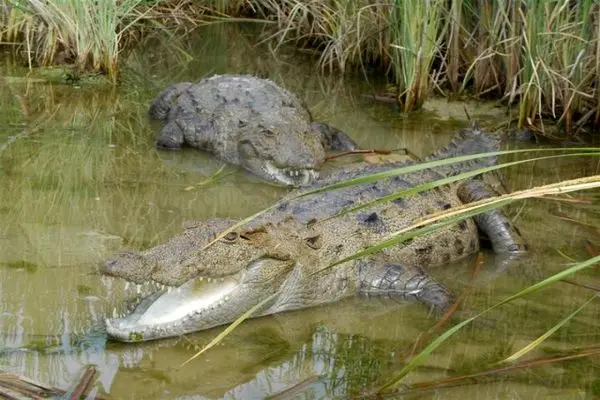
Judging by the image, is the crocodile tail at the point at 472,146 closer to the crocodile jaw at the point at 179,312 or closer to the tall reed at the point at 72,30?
the crocodile jaw at the point at 179,312

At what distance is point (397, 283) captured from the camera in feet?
16.5

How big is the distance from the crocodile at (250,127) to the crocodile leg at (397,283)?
191 centimetres

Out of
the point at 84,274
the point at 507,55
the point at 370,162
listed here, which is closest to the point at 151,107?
the point at 370,162

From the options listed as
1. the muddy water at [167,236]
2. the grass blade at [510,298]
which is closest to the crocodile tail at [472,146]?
the muddy water at [167,236]

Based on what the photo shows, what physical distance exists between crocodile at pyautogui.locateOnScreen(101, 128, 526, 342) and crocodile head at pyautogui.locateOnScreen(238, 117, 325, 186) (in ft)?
3.88

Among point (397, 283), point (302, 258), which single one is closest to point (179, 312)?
point (302, 258)

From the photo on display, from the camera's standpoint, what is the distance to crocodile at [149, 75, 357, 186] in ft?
23.2

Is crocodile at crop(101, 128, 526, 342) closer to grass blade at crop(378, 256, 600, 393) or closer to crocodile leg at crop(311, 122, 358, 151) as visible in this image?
grass blade at crop(378, 256, 600, 393)

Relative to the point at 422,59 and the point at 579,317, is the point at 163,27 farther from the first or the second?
the point at 579,317

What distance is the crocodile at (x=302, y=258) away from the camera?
14.1 feet

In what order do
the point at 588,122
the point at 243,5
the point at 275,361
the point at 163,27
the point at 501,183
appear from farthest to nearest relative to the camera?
the point at 243,5 < the point at 163,27 < the point at 588,122 < the point at 501,183 < the point at 275,361

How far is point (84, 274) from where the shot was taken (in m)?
4.95

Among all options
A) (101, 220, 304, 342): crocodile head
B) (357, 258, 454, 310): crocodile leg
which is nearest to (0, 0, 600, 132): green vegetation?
Result: (357, 258, 454, 310): crocodile leg

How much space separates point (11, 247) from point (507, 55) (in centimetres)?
414
